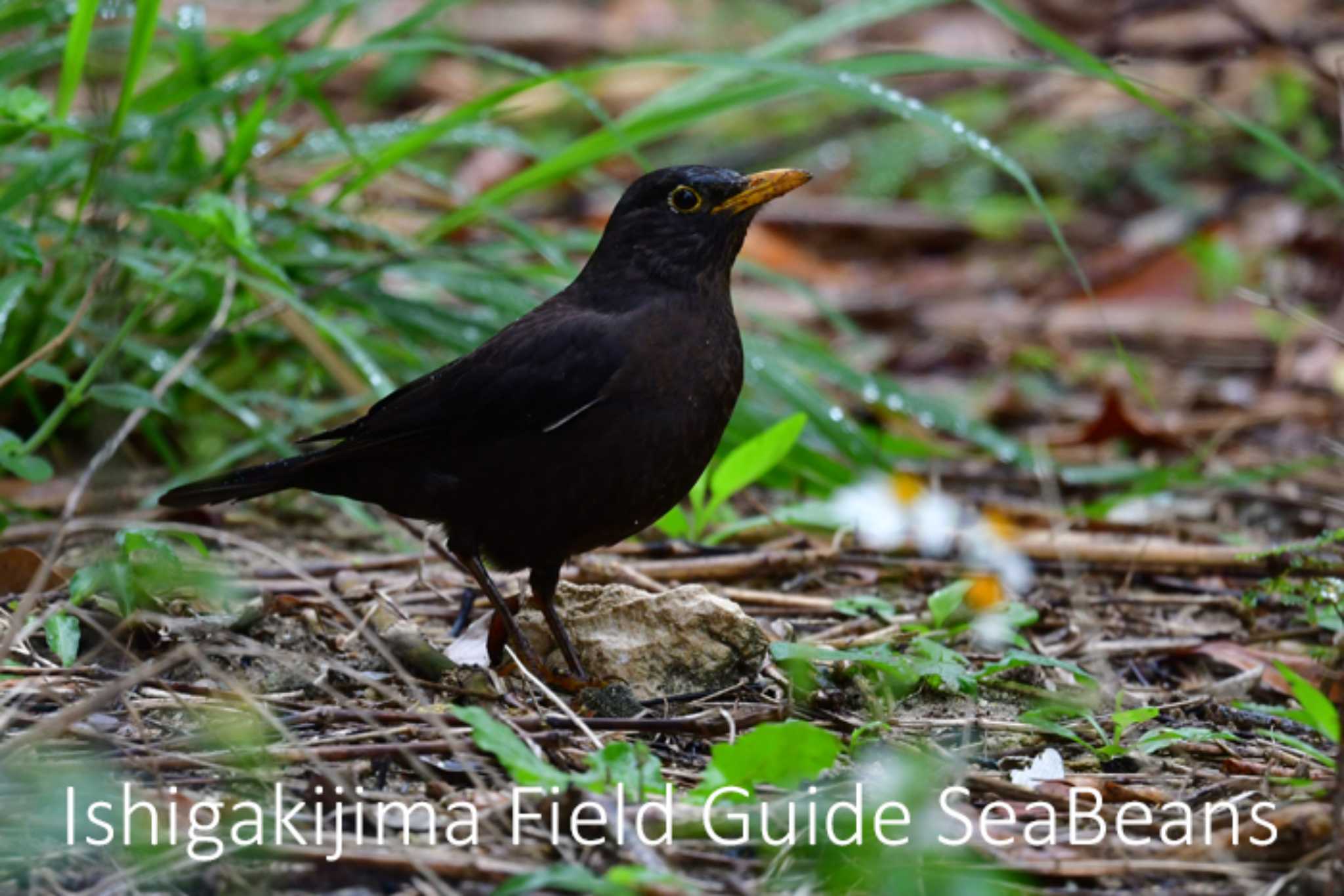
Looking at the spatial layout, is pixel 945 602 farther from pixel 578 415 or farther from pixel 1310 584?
pixel 578 415

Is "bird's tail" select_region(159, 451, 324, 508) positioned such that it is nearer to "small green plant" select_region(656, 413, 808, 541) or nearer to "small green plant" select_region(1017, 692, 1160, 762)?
"small green plant" select_region(656, 413, 808, 541)

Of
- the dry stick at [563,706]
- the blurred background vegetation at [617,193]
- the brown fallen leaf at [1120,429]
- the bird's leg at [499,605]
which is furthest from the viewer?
the brown fallen leaf at [1120,429]

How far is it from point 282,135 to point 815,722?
3.25 m

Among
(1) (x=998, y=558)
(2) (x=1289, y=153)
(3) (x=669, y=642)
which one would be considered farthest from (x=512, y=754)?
(2) (x=1289, y=153)

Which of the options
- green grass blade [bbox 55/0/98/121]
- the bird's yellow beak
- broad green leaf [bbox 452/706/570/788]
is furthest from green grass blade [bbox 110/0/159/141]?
broad green leaf [bbox 452/706/570/788]

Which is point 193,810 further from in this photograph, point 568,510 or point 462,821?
point 568,510

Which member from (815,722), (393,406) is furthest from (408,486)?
(815,722)

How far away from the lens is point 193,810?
260 cm

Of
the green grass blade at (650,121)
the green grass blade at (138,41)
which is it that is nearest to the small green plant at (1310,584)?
the green grass blade at (650,121)

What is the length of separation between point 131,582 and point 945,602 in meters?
1.91

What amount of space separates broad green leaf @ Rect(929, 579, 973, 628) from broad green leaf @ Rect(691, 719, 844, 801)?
131cm

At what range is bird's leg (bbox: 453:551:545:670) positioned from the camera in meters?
3.64

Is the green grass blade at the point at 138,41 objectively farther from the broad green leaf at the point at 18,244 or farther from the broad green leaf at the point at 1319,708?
the broad green leaf at the point at 1319,708

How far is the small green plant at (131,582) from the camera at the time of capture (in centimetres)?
332
